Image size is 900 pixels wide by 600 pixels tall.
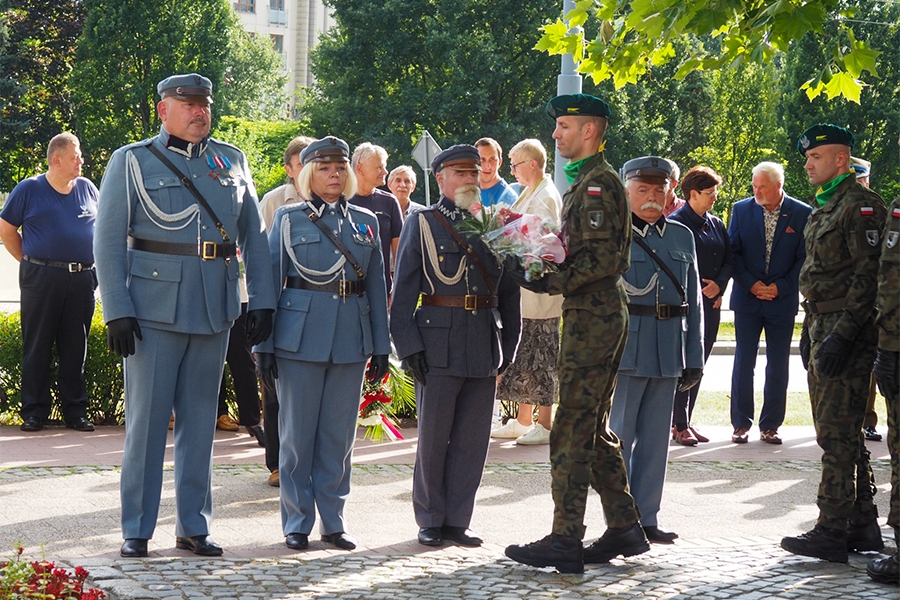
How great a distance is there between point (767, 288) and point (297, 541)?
5.42 m

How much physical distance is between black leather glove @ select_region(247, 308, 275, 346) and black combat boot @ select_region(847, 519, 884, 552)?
3247 mm

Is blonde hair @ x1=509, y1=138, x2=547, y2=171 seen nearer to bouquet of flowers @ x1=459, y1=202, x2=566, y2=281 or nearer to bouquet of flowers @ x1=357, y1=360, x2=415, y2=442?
bouquet of flowers @ x1=357, y1=360, x2=415, y2=442

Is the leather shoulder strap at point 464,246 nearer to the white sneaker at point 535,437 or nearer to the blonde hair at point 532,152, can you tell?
the blonde hair at point 532,152

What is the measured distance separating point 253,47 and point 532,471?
227 feet

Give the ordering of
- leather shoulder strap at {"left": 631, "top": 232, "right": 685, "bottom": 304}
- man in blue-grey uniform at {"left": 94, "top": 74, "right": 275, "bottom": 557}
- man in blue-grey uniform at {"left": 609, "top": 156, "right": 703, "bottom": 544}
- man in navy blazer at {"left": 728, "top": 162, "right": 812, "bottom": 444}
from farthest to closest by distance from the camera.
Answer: man in navy blazer at {"left": 728, "top": 162, "right": 812, "bottom": 444} < leather shoulder strap at {"left": 631, "top": 232, "right": 685, "bottom": 304} < man in blue-grey uniform at {"left": 609, "top": 156, "right": 703, "bottom": 544} < man in blue-grey uniform at {"left": 94, "top": 74, "right": 275, "bottom": 557}

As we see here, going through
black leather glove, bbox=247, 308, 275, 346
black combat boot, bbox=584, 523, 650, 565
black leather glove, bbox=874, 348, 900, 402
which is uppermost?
black leather glove, bbox=247, 308, 275, 346

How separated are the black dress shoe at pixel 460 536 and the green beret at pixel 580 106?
222 centimetres

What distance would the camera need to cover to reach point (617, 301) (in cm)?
598

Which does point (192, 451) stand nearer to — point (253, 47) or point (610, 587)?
point (610, 587)

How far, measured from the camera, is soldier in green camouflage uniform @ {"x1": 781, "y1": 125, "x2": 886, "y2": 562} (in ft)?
20.7

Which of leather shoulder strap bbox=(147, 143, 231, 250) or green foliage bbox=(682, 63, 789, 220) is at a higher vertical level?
green foliage bbox=(682, 63, 789, 220)

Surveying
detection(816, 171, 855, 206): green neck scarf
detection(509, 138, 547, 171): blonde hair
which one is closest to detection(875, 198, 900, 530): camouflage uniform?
detection(816, 171, 855, 206): green neck scarf

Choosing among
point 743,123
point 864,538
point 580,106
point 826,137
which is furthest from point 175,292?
point 743,123

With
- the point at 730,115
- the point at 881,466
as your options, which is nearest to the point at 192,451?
the point at 881,466
